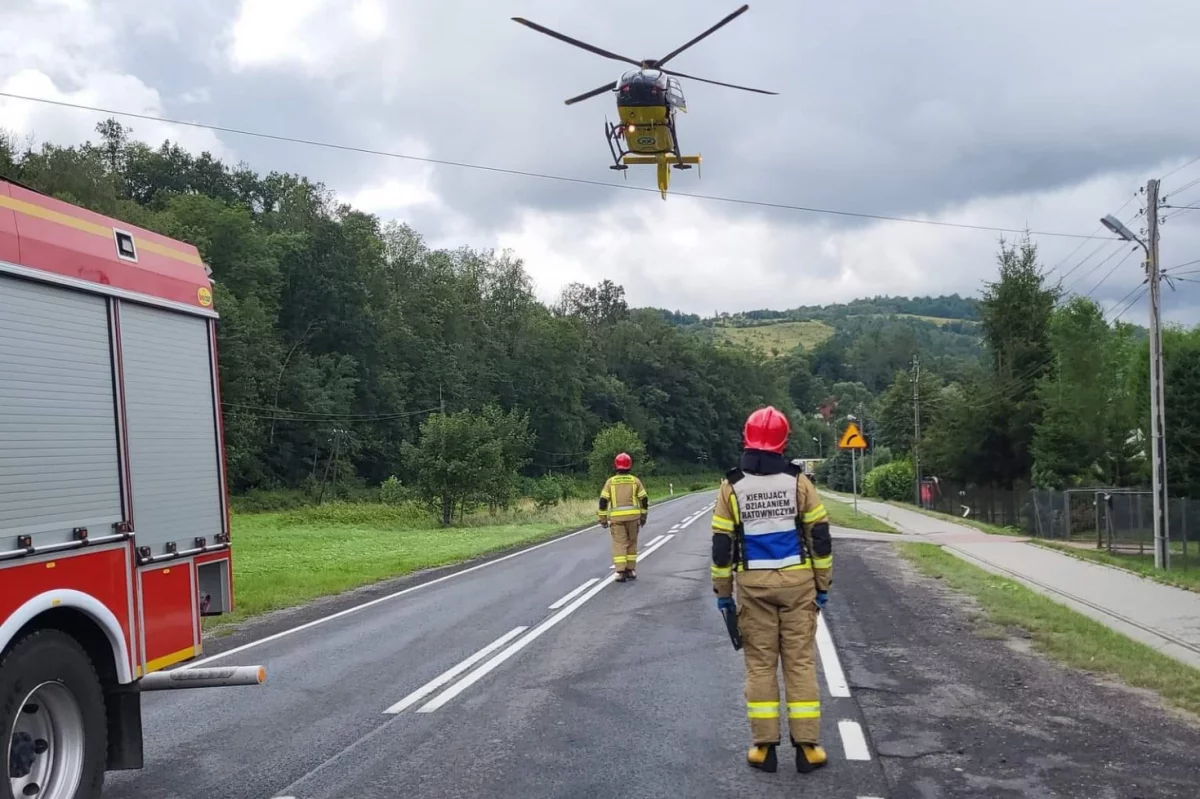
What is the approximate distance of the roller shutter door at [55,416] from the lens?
4543 millimetres

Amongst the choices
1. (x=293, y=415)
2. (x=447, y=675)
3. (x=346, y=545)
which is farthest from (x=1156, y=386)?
(x=293, y=415)

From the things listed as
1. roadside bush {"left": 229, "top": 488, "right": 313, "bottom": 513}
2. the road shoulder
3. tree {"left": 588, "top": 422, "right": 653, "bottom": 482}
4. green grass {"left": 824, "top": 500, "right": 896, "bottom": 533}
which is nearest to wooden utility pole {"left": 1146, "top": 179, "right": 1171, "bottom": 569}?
green grass {"left": 824, "top": 500, "right": 896, "bottom": 533}

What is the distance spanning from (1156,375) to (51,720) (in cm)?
2122

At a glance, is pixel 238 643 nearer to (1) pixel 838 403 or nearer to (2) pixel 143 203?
(2) pixel 143 203

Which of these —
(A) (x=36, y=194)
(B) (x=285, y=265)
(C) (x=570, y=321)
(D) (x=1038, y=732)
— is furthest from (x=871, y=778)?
(C) (x=570, y=321)

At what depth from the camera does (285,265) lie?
233 feet

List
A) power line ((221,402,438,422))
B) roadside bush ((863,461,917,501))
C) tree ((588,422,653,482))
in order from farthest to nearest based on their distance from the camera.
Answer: roadside bush ((863,461,917,501)) → power line ((221,402,438,422)) → tree ((588,422,653,482))

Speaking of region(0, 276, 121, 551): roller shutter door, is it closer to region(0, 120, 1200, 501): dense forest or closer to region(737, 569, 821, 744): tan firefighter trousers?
region(737, 569, 821, 744): tan firefighter trousers

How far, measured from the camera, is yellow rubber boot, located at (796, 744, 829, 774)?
5832mm

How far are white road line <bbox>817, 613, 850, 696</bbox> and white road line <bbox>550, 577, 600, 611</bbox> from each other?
3.45 metres

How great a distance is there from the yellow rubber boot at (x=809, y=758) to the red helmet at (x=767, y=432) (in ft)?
5.26

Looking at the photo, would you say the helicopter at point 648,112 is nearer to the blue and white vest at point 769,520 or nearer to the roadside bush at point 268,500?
the blue and white vest at point 769,520

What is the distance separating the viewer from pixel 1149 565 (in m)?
20.7

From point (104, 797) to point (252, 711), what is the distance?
1989 millimetres
